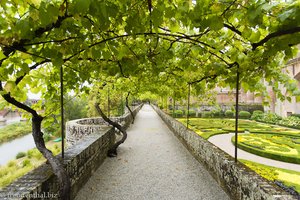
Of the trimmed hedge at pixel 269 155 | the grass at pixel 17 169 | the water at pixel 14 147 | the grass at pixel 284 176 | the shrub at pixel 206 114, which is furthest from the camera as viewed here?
the water at pixel 14 147

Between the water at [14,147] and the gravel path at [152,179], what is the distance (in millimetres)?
31956

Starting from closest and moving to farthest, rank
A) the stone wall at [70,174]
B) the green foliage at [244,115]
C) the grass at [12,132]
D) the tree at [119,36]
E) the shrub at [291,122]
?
the tree at [119,36], the stone wall at [70,174], the shrub at [291,122], the green foliage at [244,115], the grass at [12,132]

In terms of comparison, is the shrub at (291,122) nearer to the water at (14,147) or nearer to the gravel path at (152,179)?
the gravel path at (152,179)

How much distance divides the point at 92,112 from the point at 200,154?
2867cm

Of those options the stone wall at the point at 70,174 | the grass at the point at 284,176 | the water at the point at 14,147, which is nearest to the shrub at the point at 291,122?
the grass at the point at 284,176

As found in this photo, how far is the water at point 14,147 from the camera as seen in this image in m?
35.2

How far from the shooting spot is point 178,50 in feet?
15.6

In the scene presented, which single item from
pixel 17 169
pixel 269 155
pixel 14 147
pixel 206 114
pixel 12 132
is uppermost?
pixel 206 114

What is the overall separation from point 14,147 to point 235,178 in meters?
45.9

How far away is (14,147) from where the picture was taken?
42469mm

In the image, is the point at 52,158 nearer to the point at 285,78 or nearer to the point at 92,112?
the point at 285,78

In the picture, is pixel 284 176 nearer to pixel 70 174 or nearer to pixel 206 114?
pixel 70 174

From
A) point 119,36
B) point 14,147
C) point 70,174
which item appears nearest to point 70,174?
point 70,174

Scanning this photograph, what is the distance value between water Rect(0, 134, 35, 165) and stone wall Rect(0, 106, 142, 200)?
32.2m
